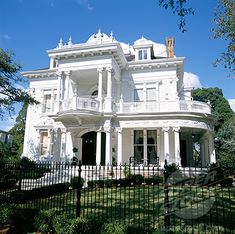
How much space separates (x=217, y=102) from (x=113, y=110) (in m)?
30.1

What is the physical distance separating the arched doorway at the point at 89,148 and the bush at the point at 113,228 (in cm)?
1608

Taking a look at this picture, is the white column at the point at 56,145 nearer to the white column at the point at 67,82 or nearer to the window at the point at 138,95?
the white column at the point at 67,82

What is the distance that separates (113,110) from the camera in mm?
19266

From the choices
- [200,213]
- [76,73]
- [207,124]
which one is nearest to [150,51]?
[76,73]

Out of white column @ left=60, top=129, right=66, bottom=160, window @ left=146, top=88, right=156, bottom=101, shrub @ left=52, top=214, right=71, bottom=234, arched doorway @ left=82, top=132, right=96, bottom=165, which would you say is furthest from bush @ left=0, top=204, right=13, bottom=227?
window @ left=146, top=88, right=156, bottom=101

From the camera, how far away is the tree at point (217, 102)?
38.3m

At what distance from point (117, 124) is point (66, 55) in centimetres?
770

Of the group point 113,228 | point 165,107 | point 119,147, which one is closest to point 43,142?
point 119,147

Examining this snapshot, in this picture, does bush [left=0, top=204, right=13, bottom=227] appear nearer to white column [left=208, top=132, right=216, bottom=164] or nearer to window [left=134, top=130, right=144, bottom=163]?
window [left=134, top=130, right=144, bottom=163]

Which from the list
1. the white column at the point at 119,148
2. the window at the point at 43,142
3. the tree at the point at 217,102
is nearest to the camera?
the white column at the point at 119,148

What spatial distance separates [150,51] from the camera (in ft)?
76.1

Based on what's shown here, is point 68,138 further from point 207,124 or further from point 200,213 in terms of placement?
point 200,213

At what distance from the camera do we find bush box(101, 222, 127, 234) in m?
5.56

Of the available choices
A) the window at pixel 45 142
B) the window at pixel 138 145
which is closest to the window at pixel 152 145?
the window at pixel 138 145
